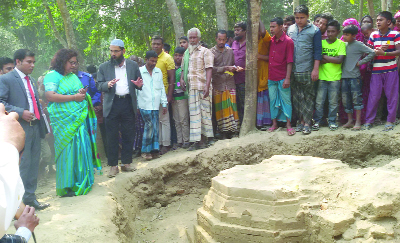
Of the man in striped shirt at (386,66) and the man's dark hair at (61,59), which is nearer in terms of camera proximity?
the man's dark hair at (61,59)

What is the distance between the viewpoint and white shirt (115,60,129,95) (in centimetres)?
525

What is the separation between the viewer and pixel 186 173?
5723 millimetres

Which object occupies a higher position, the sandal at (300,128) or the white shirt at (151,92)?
the white shirt at (151,92)

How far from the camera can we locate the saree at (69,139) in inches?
181

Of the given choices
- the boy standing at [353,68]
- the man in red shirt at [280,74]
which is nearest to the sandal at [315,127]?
the man in red shirt at [280,74]

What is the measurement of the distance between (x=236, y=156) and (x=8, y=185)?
466cm

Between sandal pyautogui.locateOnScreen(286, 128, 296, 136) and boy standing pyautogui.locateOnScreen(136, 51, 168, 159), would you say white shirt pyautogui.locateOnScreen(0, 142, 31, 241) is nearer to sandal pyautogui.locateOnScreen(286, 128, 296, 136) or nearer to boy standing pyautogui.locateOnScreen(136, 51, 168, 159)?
boy standing pyautogui.locateOnScreen(136, 51, 168, 159)

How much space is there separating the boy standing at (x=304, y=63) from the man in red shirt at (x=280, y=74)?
0.14 meters

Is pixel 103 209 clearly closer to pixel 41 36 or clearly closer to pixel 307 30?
pixel 307 30

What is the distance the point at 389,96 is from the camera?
222 inches

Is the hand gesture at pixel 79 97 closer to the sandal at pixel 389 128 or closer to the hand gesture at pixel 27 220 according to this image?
the hand gesture at pixel 27 220

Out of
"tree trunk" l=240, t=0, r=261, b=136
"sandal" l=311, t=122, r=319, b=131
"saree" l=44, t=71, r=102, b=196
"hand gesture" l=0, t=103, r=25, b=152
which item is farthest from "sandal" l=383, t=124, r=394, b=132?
"hand gesture" l=0, t=103, r=25, b=152

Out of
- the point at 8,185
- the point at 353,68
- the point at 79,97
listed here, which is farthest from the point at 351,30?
the point at 8,185

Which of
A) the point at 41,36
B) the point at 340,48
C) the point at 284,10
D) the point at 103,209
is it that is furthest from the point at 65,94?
the point at 41,36
